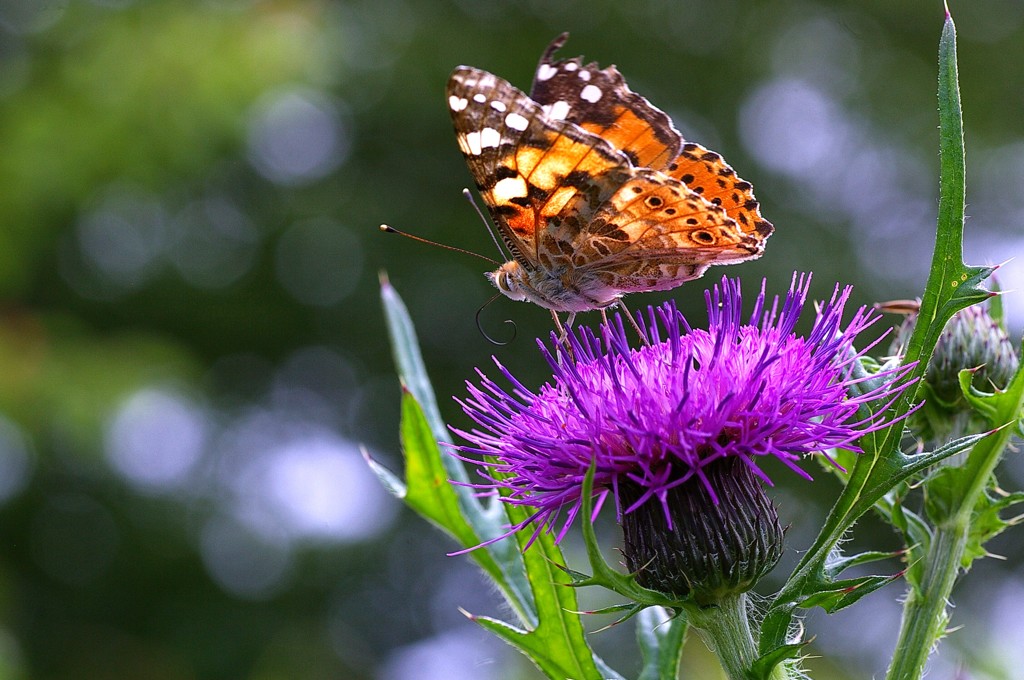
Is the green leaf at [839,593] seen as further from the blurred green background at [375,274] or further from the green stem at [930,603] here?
the blurred green background at [375,274]

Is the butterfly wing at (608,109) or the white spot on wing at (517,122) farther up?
the butterfly wing at (608,109)

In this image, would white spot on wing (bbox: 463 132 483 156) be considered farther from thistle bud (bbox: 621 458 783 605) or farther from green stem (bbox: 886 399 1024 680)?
green stem (bbox: 886 399 1024 680)

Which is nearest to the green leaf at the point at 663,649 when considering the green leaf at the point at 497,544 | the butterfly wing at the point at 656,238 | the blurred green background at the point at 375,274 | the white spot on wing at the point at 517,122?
the green leaf at the point at 497,544

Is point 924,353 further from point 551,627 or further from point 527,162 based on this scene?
point 527,162

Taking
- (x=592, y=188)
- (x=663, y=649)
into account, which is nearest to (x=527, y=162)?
(x=592, y=188)

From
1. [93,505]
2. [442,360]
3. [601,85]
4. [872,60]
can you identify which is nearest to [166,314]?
[93,505]

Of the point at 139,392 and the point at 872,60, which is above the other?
the point at 872,60

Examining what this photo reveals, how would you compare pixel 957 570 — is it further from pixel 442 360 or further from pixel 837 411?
pixel 442 360

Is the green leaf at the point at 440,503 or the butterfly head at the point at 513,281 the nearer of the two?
the green leaf at the point at 440,503
